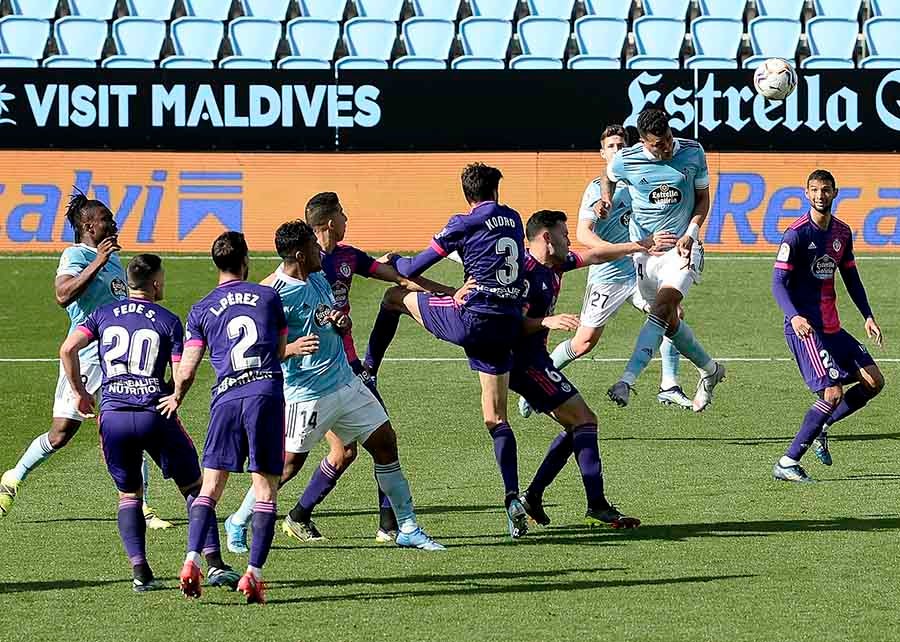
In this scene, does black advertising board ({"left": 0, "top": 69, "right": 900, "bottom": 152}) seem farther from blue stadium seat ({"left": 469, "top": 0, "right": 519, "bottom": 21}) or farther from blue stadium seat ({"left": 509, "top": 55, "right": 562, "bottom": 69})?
blue stadium seat ({"left": 469, "top": 0, "right": 519, "bottom": 21})

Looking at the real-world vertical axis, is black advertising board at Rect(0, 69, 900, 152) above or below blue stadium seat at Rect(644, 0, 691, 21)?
below

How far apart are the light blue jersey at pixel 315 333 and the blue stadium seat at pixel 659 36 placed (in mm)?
17778

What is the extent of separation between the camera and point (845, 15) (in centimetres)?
2584

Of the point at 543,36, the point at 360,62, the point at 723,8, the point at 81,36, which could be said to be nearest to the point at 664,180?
the point at 360,62

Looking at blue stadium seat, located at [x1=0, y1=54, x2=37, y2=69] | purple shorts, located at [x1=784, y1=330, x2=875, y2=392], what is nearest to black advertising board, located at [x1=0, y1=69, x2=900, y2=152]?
blue stadium seat, located at [x1=0, y1=54, x2=37, y2=69]

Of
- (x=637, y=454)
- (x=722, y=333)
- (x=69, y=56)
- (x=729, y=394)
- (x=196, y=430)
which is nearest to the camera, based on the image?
(x=637, y=454)

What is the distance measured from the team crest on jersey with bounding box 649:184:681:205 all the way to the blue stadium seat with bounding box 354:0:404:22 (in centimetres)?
1479

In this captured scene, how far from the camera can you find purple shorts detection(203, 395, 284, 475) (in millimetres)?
7281

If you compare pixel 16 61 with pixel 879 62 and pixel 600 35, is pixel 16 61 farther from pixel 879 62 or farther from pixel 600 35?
pixel 879 62

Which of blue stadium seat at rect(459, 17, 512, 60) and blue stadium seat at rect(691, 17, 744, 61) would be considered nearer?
blue stadium seat at rect(691, 17, 744, 61)

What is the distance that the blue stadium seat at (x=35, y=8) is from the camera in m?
26.4

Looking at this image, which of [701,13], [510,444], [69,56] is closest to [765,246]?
[701,13]

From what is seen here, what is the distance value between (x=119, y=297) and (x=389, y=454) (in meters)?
2.00

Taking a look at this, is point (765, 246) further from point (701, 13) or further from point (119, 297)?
point (119, 297)
